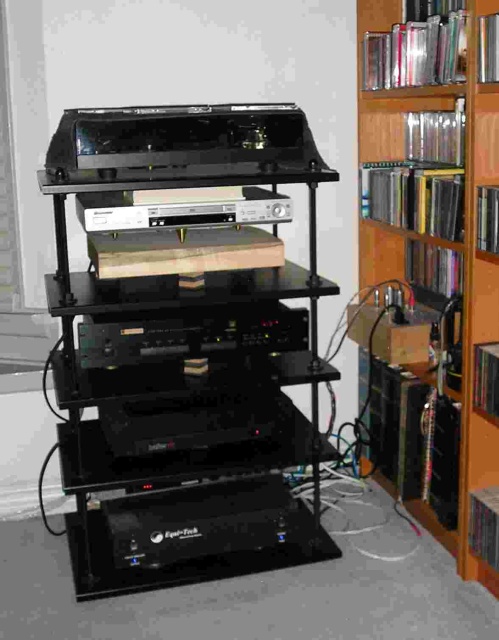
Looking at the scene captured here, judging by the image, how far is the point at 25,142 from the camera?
2.54 meters

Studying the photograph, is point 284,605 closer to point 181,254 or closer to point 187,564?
point 187,564

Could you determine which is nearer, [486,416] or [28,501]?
[486,416]

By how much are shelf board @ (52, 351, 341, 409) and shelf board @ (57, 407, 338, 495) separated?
19 cm

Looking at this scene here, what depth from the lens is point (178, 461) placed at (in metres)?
2.26

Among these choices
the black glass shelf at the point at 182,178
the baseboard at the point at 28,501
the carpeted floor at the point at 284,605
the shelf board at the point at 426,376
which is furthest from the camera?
the baseboard at the point at 28,501

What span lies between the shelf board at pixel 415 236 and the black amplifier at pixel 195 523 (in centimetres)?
79

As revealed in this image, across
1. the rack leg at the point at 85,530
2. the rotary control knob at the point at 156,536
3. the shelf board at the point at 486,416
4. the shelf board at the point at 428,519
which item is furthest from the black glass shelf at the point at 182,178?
the shelf board at the point at 428,519

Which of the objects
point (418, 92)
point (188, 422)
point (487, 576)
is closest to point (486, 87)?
point (418, 92)

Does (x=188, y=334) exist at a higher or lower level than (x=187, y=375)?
higher

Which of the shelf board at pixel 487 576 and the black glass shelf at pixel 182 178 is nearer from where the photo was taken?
the black glass shelf at pixel 182 178

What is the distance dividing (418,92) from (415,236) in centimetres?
38

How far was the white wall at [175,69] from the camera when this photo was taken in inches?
98.0

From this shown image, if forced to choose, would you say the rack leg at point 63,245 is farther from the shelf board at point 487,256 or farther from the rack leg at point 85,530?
the shelf board at point 487,256

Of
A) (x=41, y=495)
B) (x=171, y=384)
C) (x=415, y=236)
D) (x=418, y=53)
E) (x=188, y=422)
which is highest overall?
(x=418, y=53)
